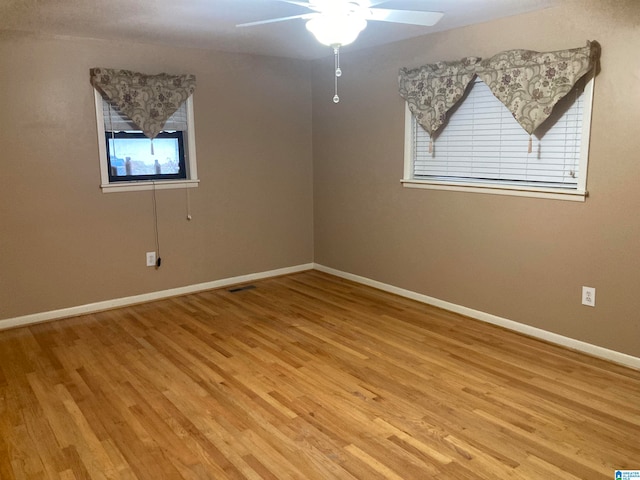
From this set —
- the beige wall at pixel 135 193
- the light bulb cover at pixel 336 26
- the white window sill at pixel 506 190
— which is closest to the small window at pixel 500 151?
the white window sill at pixel 506 190

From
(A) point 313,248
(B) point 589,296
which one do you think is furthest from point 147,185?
(B) point 589,296

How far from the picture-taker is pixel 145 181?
4.50 m

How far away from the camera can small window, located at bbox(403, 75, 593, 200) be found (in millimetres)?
3365

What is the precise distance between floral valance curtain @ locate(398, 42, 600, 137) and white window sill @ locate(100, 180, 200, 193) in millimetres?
2060

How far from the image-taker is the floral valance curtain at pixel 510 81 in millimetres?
3238

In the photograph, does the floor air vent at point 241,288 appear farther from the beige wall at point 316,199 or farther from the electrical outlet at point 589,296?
the electrical outlet at point 589,296

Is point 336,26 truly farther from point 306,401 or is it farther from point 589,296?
point 589,296

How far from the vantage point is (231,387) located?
3014 mm

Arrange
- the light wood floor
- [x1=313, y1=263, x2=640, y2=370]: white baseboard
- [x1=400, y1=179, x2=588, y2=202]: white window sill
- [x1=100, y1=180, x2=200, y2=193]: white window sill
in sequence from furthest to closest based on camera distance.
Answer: [x1=100, y1=180, x2=200, y2=193]: white window sill → [x1=400, y1=179, x2=588, y2=202]: white window sill → [x1=313, y1=263, x2=640, y2=370]: white baseboard → the light wood floor

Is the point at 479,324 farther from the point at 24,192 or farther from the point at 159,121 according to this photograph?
the point at 24,192

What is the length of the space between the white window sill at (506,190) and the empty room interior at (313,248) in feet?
0.06

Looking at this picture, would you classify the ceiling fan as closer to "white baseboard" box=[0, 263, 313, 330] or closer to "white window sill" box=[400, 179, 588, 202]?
"white window sill" box=[400, 179, 588, 202]

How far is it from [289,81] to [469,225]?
7.73ft

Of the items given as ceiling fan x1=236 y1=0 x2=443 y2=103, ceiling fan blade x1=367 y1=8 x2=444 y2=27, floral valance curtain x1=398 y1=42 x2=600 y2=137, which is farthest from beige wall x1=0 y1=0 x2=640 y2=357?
ceiling fan x1=236 y1=0 x2=443 y2=103
